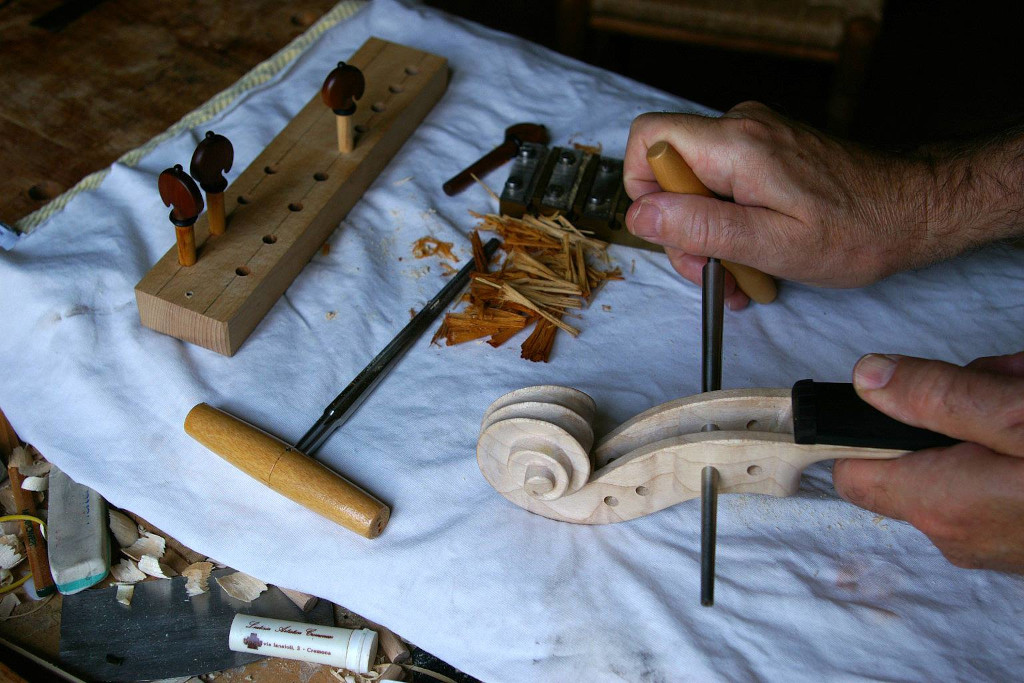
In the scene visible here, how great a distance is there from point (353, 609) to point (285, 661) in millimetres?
120

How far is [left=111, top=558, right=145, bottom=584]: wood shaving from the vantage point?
4.14ft

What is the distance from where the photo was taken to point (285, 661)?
121cm

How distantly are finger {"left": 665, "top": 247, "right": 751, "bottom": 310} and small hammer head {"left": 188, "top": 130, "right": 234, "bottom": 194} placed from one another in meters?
0.79

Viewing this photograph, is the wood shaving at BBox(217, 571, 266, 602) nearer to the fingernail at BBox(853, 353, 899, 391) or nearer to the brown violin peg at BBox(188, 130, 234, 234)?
the brown violin peg at BBox(188, 130, 234, 234)

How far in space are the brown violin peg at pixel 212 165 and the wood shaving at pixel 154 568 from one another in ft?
1.92

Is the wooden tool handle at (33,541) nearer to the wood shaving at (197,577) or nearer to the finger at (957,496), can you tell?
the wood shaving at (197,577)

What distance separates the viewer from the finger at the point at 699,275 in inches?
61.5

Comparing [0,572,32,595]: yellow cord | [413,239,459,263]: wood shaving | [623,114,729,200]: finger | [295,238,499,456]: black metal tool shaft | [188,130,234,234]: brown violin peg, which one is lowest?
[0,572,32,595]: yellow cord

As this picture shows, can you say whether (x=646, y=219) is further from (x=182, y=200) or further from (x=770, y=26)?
(x=770, y=26)

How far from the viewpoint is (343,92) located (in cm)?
157

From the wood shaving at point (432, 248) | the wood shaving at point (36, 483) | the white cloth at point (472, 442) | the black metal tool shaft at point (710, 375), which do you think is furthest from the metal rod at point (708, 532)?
the wood shaving at point (36, 483)

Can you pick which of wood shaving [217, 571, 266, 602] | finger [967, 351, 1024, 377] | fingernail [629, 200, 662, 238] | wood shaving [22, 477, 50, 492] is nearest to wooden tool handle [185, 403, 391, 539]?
wood shaving [217, 571, 266, 602]

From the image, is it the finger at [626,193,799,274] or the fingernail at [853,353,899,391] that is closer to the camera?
the fingernail at [853,353,899,391]

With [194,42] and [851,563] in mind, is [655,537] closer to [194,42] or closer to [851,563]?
[851,563]
